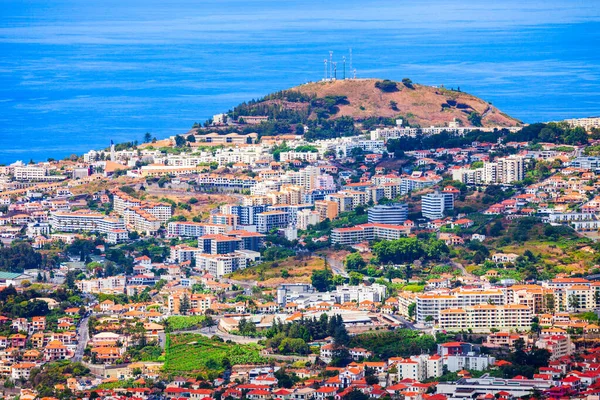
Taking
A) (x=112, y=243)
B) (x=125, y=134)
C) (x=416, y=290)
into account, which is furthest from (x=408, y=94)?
(x=416, y=290)

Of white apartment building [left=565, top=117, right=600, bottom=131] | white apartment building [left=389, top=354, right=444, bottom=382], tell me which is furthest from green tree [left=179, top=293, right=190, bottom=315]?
white apartment building [left=565, top=117, right=600, bottom=131]

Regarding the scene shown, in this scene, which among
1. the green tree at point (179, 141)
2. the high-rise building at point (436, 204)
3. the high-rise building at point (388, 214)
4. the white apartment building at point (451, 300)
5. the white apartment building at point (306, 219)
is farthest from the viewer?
the green tree at point (179, 141)

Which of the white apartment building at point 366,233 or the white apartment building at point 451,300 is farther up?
the white apartment building at point 366,233

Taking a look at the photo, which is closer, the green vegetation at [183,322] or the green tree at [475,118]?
the green vegetation at [183,322]

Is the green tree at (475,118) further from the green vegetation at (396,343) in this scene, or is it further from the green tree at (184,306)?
the green vegetation at (396,343)

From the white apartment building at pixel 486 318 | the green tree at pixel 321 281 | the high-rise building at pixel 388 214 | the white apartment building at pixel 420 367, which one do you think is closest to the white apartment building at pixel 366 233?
the high-rise building at pixel 388 214

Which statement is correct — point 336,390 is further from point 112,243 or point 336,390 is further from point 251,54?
point 251,54
